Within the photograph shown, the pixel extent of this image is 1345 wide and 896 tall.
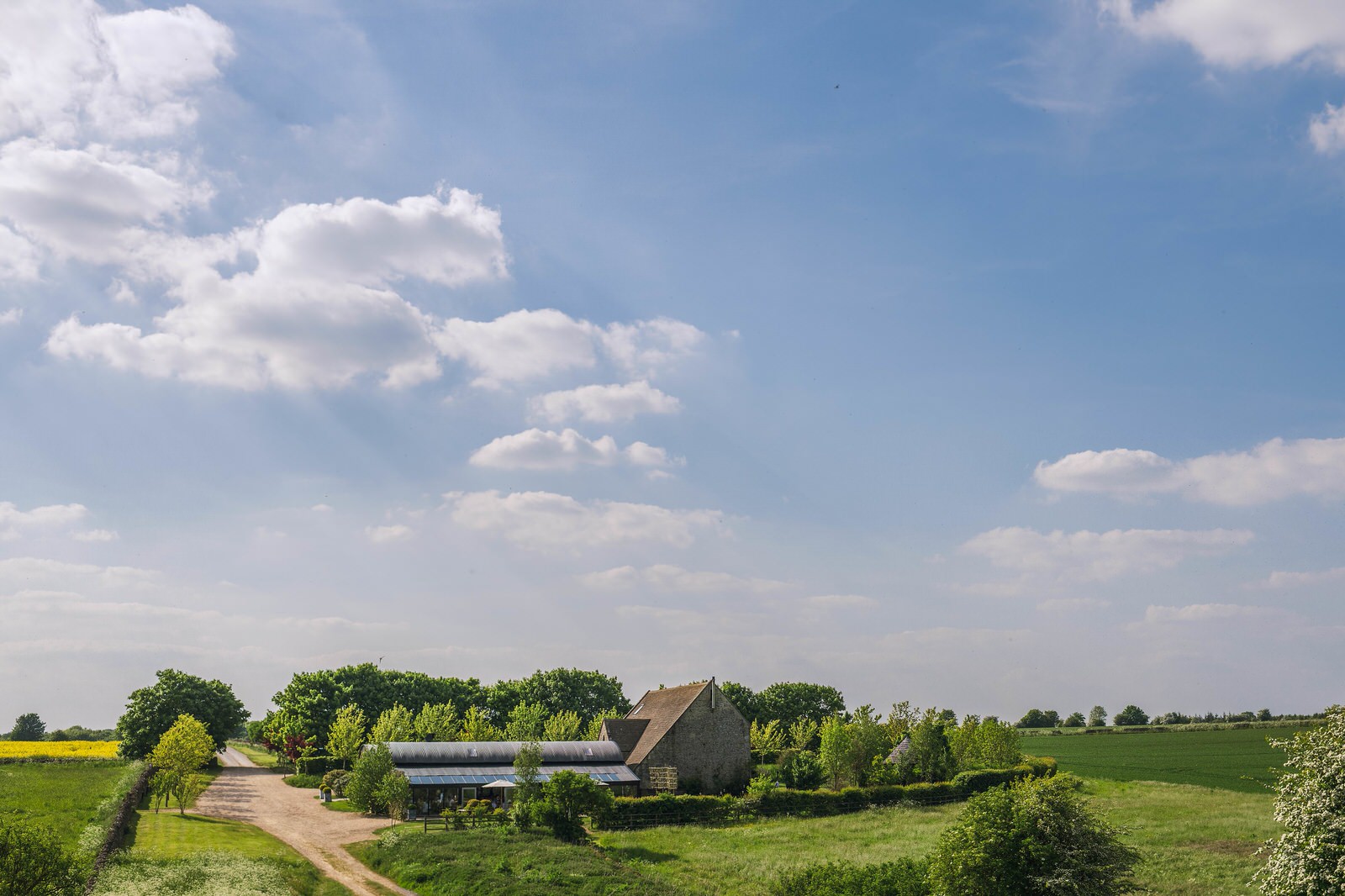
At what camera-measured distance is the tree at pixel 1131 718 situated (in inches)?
7160

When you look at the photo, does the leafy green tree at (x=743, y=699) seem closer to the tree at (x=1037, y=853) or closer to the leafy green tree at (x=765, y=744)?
the leafy green tree at (x=765, y=744)

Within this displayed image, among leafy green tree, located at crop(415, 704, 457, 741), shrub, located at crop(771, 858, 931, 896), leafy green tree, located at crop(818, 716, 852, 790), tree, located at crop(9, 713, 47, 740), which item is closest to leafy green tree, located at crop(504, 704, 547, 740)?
leafy green tree, located at crop(415, 704, 457, 741)

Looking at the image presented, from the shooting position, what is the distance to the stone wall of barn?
62469mm

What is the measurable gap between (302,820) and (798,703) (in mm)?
64831

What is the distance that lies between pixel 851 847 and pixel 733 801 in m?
11.9

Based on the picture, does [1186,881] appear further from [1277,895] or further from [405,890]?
[405,890]

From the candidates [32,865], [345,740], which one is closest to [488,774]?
[345,740]

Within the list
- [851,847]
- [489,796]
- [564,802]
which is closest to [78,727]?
[489,796]

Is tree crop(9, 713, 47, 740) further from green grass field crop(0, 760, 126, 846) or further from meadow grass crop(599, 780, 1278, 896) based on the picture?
meadow grass crop(599, 780, 1278, 896)

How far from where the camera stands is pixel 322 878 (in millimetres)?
36938

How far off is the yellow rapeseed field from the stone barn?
54.9 m

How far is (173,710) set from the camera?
84500 millimetres

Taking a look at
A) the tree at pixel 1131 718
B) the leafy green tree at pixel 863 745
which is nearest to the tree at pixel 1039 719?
the tree at pixel 1131 718

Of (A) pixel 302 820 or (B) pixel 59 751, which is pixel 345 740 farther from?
(B) pixel 59 751
